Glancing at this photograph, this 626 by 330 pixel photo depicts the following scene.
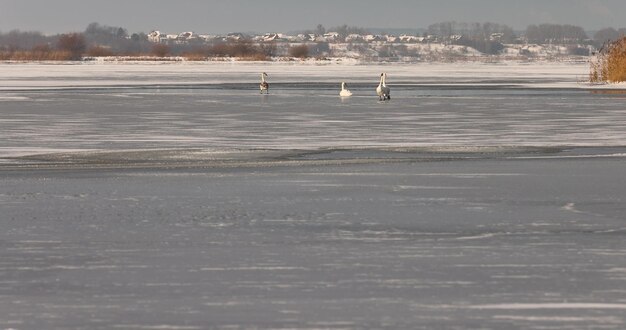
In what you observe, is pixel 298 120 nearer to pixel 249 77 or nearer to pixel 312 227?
pixel 312 227

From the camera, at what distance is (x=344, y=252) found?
380 inches

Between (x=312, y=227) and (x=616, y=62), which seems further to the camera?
(x=616, y=62)

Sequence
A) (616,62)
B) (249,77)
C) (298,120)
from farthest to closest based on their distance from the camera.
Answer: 1. (249,77)
2. (616,62)
3. (298,120)

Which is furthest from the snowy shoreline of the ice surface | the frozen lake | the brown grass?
the frozen lake

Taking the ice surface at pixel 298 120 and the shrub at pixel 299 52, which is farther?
the shrub at pixel 299 52

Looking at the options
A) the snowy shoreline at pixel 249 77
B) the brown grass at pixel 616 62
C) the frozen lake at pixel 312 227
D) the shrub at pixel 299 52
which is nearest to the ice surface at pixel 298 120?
the frozen lake at pixel 312 227

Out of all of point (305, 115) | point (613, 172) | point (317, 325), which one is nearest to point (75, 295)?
point (317, 325)

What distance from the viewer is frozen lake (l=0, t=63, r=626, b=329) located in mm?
7594

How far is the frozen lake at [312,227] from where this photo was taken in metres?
7.59

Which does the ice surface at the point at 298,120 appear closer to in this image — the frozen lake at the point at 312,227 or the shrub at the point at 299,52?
the frozen lake at the point at 312,227

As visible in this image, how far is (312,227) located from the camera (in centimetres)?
1110

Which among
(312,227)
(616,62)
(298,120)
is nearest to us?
(312,227)

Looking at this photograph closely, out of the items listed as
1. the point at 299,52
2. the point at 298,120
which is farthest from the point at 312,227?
the point at 299,52

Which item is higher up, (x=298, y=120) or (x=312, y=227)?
(x=312, y=227)
